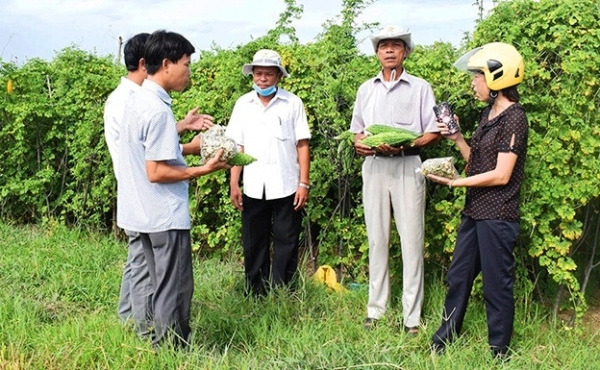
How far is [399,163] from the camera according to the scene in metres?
4.55

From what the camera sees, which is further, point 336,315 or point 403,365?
point 336,315

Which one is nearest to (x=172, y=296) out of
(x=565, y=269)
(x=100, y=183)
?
(x=565, y=269)

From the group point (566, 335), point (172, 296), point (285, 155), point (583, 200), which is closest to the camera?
point (172, 296)

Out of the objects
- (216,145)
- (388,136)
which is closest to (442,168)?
(388,136)

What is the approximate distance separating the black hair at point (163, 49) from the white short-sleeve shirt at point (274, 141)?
141 cm

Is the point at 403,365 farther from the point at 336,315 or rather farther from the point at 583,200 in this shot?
the point at 583,200

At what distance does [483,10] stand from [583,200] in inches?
66.7

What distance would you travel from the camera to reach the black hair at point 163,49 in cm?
362

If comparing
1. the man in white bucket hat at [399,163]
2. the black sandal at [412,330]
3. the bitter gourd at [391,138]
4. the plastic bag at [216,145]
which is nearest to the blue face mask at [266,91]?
the man in white bucket hat at [399,163]

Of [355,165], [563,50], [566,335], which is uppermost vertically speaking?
[563,50]

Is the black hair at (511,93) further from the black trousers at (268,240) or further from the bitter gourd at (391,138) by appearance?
the black trousers at (268,240)

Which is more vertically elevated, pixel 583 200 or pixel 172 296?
pixel 583 200

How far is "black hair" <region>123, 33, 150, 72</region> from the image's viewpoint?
4.34 m

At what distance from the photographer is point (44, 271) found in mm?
5867
